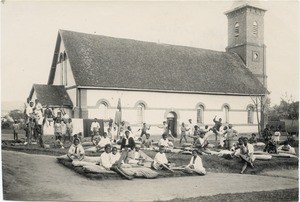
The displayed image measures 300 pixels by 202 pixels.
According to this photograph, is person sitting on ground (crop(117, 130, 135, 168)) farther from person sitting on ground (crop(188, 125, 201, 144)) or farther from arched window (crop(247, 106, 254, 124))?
arched window (crop(247, 106, 254, 124))

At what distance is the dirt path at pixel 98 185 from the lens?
11617 millimetres

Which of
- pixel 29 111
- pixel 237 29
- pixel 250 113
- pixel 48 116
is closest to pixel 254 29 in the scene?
pixel 237 29

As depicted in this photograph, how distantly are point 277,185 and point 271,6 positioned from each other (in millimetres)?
6813

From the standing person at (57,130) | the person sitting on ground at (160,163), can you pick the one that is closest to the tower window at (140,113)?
the standing person at (57,130)

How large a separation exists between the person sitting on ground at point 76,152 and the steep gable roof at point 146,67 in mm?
7325

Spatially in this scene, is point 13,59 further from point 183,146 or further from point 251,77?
point 251,77

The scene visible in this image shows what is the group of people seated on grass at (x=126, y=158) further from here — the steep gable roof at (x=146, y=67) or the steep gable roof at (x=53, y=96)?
the steep gable roof at (x=53, y=96)

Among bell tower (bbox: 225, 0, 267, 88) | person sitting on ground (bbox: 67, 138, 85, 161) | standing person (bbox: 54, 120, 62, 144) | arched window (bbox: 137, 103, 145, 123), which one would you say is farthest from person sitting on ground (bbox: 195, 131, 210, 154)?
standing person (bbox: 54, 120, 62, 144)

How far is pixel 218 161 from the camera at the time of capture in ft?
49.6

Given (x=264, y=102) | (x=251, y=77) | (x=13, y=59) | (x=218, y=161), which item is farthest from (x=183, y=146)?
(x=13, y=59)

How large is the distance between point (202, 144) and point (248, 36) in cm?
979

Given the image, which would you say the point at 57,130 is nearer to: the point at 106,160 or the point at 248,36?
the point at 106,160

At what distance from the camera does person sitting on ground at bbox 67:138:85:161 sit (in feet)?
44.4

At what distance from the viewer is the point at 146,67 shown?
19.9 m
